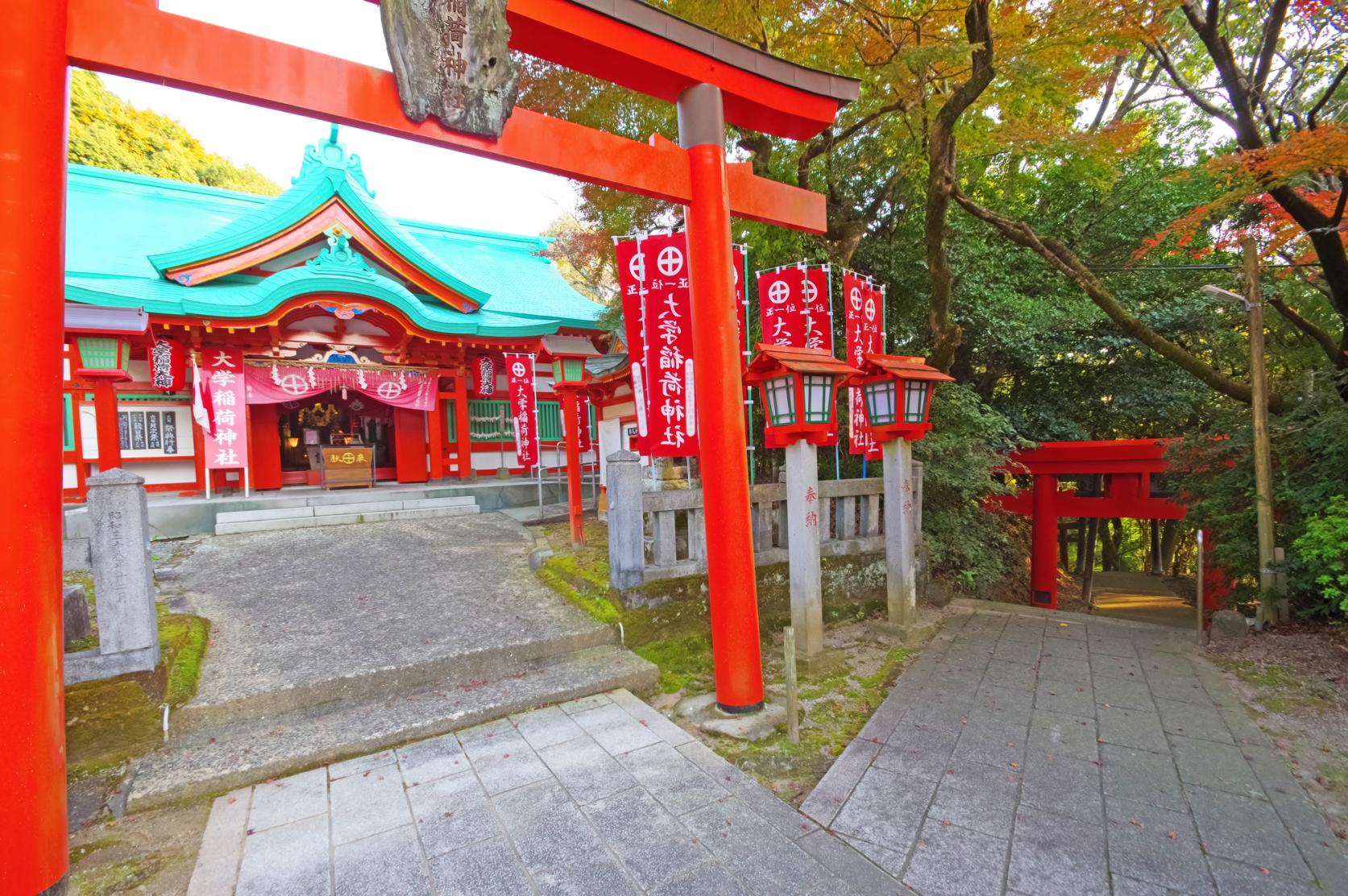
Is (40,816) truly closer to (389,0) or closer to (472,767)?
(472,767)

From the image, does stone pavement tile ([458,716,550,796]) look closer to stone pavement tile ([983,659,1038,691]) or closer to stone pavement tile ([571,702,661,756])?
stone pavement tile ([571,702,661,756])

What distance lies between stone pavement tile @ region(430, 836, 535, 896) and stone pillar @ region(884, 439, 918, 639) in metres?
4.31

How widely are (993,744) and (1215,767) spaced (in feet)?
3.83

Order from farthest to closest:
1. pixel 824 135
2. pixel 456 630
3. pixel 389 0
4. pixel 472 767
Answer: pixel 824 135, pixel 456 630, pixel 472 767, pixel 389 0

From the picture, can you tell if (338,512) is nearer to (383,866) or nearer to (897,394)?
(383,866)

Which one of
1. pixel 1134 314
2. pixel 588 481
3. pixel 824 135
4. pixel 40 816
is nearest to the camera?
pixel 40 816

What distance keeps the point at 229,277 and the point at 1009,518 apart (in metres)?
15.8

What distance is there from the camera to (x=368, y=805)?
299cm

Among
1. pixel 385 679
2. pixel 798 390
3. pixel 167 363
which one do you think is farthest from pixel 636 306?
pixel 167 363

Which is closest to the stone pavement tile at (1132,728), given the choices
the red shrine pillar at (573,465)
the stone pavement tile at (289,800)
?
the stone pavement tile at (289,800)

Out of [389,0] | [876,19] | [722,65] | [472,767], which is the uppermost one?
[876,19]

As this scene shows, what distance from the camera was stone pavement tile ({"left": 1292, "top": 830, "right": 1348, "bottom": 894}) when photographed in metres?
2.43

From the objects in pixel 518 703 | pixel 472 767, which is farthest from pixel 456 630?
pixel 472 767

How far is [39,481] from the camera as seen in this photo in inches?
88.1
